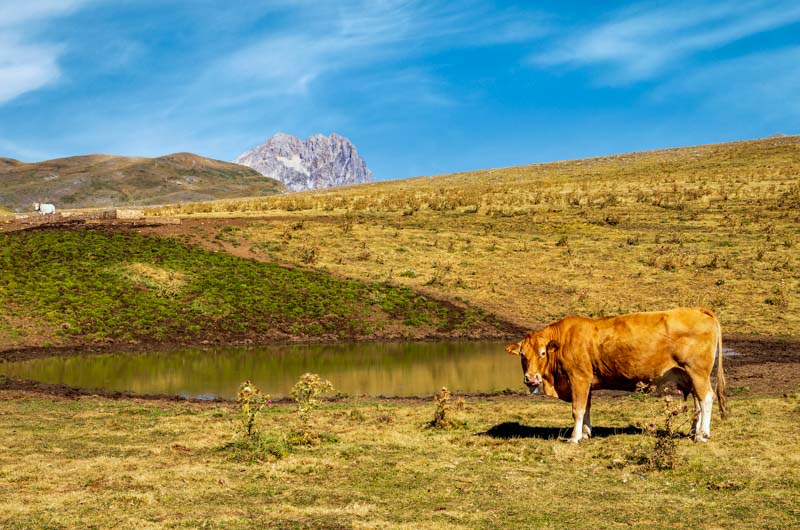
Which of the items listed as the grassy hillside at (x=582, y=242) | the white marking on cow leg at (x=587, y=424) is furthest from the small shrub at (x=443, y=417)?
the grassy hillside at (x=582, y=242)

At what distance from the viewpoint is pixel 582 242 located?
54531 millimetres

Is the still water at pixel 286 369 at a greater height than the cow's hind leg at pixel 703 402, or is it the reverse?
the cow's hind leg at pixel 703 402

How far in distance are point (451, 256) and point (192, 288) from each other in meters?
18.9

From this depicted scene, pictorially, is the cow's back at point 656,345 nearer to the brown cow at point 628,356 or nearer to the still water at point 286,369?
the brown cow at point 628,356

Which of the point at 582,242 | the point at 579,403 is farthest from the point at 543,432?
the point at 582,242

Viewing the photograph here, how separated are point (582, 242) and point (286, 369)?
107 feet

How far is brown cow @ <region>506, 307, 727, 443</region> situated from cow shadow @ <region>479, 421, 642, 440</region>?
0.83m

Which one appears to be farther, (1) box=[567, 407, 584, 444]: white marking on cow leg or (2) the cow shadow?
(2) the cow shadow

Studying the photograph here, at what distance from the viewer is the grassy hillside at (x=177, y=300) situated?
35000 mm

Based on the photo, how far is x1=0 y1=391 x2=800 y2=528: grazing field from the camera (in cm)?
1009

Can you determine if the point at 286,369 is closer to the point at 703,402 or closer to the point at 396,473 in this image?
the point at 396,473

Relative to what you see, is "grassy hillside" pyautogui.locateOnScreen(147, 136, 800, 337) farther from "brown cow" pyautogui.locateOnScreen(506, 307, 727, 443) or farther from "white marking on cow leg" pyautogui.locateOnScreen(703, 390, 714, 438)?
"white marking on cow leg" pyautogui.locateOnScreen(703, 390, 714, 438)

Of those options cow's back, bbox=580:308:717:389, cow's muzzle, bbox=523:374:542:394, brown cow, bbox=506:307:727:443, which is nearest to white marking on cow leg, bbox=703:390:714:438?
brown cow, bbox=506:307:727:443

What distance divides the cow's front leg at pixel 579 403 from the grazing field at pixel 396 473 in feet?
1.02
